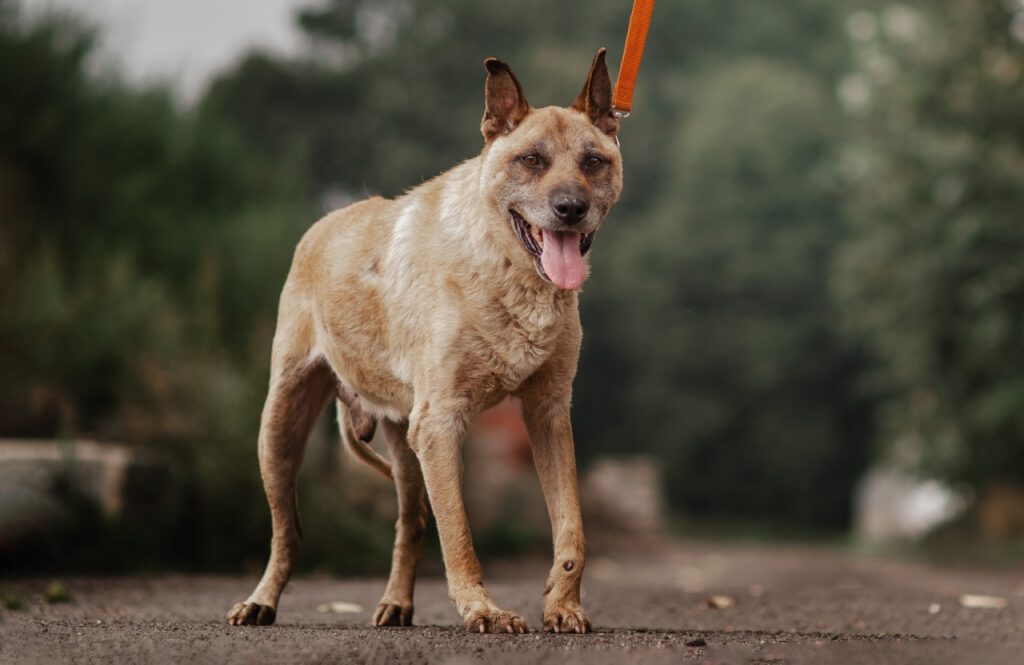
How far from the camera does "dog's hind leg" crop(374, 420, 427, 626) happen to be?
6.13 meters

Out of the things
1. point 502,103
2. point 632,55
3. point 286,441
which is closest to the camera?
point 502,103

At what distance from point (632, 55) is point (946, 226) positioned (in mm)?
14299

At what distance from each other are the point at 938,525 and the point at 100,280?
14621 millimetres

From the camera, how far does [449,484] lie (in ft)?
17.8

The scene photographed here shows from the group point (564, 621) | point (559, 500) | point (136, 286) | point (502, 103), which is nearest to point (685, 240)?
point (136, 286)

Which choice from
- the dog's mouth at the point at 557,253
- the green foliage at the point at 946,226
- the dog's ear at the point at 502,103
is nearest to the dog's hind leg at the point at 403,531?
the dog's mouth at the point at 557,253

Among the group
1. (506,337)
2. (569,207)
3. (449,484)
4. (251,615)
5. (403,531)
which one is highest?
(569,207)

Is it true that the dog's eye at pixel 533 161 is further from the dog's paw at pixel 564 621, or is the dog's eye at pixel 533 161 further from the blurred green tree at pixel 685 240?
the blurred green tree at pixel 685 240

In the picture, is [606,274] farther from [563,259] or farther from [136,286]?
[563,259]

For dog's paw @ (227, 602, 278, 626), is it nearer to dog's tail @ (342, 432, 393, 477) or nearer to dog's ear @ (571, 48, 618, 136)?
dog's tail @ (342, 432, 393, 477)

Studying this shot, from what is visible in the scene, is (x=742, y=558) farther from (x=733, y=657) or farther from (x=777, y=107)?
(x=777, y=107)

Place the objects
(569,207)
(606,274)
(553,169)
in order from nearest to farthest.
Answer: (569,207) < (553,169) < (606,274)

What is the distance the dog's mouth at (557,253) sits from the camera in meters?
5.26

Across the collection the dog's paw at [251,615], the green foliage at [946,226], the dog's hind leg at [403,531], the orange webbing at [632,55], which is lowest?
the dog's paw at [251,615]
